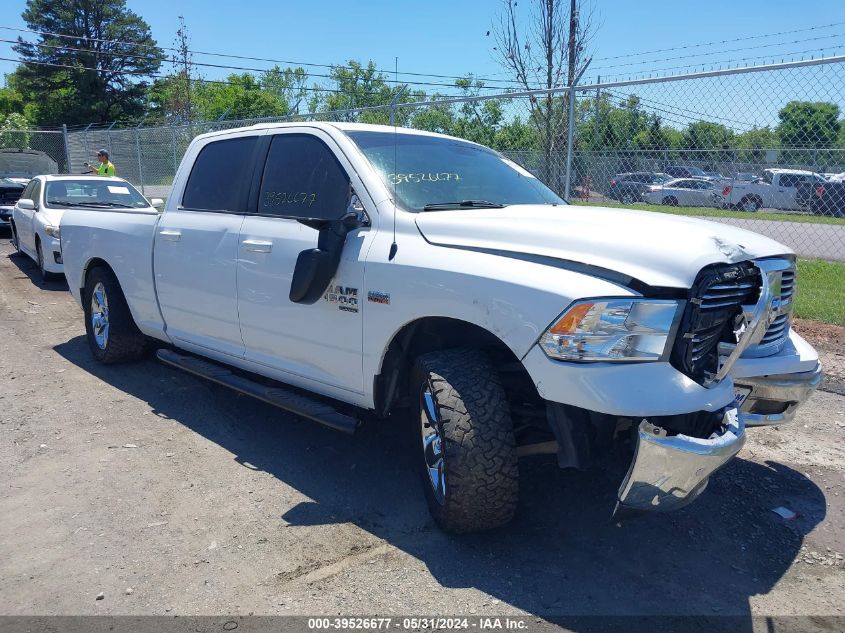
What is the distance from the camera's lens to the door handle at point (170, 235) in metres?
4.98

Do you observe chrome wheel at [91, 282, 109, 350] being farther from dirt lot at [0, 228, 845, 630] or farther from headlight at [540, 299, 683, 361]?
headlight at [540, 299, 683, 361]

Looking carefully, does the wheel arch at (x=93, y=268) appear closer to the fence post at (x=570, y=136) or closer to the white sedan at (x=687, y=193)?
the fence post at (x=570, y=136)

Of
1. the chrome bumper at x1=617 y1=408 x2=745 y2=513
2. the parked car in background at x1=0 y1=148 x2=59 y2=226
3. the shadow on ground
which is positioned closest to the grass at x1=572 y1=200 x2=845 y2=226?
the shadow on ground

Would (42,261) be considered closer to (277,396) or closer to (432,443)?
(277,396)

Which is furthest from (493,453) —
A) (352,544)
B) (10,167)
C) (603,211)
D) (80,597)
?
(10,167)

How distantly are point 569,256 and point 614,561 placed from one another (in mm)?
1469

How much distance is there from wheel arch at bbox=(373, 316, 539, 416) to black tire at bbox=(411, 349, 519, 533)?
23 centimetres

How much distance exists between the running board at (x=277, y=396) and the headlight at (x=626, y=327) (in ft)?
5.11

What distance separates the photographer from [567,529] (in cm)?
352

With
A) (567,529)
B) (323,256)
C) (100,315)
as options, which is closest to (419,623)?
(567,529)

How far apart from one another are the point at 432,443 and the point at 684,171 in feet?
17.6

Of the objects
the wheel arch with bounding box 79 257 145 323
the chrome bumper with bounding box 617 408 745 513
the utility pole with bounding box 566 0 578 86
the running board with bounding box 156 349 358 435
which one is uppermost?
the utility pole with bounding box 566 0 578 86

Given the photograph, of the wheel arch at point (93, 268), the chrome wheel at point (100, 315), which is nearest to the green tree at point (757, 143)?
the wheel arch at point (93, 268)

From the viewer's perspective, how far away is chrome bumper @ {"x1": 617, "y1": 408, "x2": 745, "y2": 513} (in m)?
2.64
